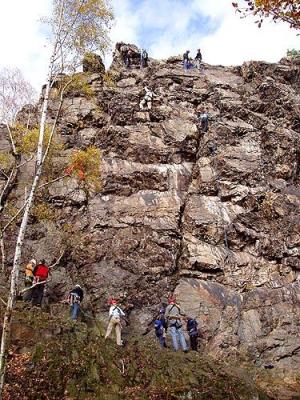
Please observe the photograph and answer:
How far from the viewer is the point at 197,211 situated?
25.2 meters

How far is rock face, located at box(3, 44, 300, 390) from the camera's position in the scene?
20.7 metres

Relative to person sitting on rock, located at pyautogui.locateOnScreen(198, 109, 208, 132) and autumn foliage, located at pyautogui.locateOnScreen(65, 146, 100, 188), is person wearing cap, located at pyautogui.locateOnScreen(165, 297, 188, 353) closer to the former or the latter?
autumn foliage, located at pyautogui.locateOnScreen(65, 146, 100, 188)

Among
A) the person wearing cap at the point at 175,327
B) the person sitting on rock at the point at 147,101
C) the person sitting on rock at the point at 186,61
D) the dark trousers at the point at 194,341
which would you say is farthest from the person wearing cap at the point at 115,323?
the person sitting on rock at the point at 186,61

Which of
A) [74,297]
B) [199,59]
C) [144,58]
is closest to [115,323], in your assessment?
[74,297]

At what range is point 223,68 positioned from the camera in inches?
1655

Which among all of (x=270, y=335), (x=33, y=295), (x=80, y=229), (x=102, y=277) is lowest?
(x=270, y=335)

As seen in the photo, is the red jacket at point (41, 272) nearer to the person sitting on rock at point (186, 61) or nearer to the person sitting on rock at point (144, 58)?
the person sitting on rock at point (144, 58)

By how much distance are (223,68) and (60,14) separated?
29.0 m

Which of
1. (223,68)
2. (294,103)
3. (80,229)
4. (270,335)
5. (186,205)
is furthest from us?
(223,68)

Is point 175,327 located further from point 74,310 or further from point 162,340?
point 74,310

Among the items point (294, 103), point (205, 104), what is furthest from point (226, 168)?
point (294, 103)

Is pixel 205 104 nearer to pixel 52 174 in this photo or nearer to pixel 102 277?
pixel 52 174

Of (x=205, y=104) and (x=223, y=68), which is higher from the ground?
(x=223, y=68)

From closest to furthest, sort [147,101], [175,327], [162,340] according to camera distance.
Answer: [175,327], [162,340], [147,101]
